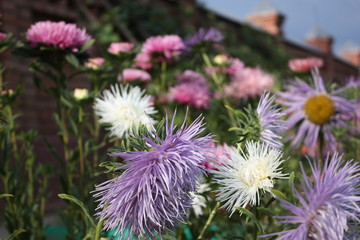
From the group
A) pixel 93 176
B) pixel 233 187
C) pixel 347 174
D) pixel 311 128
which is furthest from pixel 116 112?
pixel 311 128

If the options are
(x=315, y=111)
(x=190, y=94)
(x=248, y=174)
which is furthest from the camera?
(x=190, y=94)

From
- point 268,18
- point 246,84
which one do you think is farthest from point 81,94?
point 268,18

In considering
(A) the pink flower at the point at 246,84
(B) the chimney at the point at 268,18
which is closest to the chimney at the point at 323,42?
(B) the chimney at the point at 268,18

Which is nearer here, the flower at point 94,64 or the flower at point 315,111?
the flower at point 94,64

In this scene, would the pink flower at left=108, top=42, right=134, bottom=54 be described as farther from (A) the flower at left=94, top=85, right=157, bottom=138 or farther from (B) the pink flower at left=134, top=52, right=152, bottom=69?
(A) the flower at left=94, top=85, right=157, bottom=138

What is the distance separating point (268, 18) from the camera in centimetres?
1281

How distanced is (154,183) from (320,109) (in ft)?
2.94

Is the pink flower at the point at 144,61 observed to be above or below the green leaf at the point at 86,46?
above

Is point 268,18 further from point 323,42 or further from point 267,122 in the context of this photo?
point 267,122

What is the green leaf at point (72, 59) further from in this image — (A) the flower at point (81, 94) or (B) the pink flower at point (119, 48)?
(B) the pink flower at point (119, 48)

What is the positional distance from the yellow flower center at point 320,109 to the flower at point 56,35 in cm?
65

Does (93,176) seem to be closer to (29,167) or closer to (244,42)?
(29,167)

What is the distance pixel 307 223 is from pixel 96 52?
4.29m

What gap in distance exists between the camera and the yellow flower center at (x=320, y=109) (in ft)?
4.39
